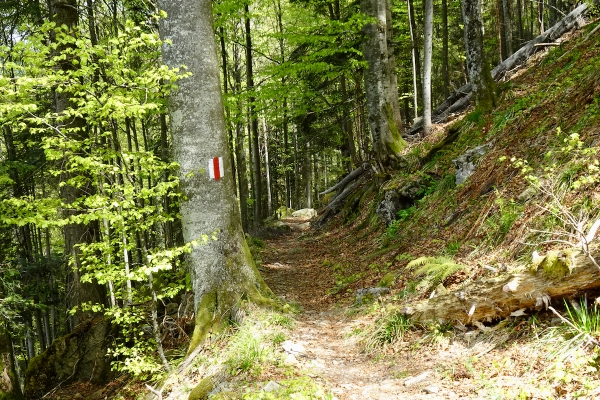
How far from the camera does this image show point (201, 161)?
214 inches

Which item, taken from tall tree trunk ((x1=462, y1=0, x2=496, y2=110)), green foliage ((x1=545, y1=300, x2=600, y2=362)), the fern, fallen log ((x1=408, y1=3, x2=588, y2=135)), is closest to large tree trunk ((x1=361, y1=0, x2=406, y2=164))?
tall tree trunk ((x1=462, y1=0, x2=496, y2=110))

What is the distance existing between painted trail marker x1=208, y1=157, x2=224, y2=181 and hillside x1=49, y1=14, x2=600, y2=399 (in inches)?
73.1

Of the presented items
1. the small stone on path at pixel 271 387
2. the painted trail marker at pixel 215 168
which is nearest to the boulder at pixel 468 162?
the painted trail marker at pixel 215 168

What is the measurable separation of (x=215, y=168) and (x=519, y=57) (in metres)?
9.82

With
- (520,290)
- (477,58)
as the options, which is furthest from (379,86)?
(520,290)

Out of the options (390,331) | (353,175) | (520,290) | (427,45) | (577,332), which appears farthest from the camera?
(353,175)

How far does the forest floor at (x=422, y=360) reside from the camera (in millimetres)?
3158

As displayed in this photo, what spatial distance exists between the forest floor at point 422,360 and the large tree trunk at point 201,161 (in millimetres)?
1252

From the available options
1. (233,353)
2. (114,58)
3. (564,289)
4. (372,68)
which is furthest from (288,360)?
(372,68)

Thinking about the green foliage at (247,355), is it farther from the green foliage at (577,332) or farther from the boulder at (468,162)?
the boulder at (468,162)

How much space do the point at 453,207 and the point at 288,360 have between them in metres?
4.71

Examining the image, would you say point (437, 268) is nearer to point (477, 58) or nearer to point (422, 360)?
point (422, 360)

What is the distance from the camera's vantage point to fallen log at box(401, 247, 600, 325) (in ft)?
11.0

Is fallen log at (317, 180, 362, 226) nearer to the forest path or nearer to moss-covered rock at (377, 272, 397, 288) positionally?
the forest path
